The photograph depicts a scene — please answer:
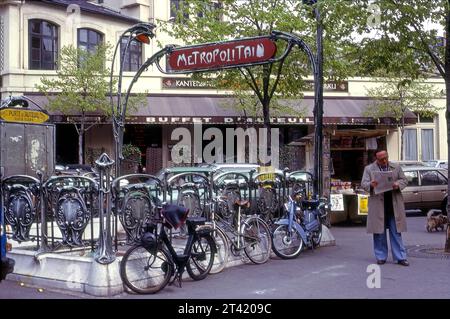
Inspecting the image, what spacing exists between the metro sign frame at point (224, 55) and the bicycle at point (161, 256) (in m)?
2.78

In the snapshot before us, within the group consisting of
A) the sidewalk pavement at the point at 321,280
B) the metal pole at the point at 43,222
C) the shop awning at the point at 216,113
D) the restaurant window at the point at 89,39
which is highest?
the restaurant window at the point at 89,39

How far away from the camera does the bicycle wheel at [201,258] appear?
8609mm

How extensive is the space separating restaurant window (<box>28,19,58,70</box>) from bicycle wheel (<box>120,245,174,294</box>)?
2289 cm

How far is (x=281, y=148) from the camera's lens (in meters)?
30.4

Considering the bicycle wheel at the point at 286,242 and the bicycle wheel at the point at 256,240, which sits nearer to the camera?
the bicycle wheel at the point at 256,240

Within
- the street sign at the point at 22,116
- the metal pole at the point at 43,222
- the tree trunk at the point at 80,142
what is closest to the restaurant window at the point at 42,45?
the tree trunk at the point at 80,142

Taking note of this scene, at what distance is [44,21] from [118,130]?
59.4 feet

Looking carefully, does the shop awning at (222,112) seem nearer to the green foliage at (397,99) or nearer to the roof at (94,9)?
the green foliage at (397,99)

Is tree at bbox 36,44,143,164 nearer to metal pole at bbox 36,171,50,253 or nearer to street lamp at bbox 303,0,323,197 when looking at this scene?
street lamp at bbox 303,0,323,197

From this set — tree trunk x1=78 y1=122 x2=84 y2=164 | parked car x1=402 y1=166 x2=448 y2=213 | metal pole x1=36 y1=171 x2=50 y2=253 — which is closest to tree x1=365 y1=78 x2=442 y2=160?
parked car x1=402 y1=166 x2=448 y2=213

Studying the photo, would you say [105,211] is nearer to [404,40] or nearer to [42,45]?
[404,40]

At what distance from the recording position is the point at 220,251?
944cm

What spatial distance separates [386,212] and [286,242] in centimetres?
175

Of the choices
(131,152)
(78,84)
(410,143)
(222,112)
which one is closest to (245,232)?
(78,84)
